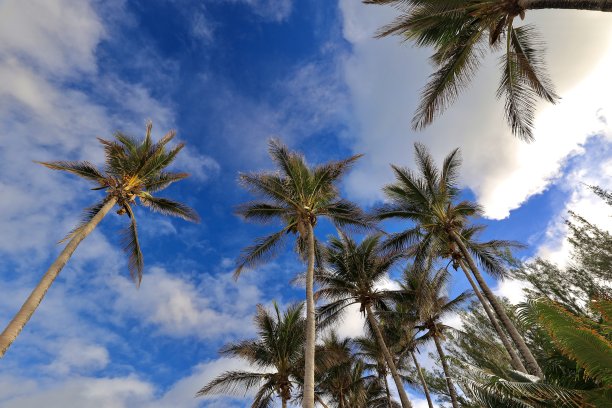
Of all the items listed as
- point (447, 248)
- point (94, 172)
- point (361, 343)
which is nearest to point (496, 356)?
point (361, 343)

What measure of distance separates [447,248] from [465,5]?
11206mm

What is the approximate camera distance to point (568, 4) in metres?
6.30

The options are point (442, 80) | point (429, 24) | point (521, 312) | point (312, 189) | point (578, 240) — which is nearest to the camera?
point (521, 312)

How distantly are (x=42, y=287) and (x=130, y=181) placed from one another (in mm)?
5327

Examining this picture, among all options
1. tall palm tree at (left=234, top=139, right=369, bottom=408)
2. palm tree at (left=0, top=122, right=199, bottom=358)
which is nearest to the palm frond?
palm tree at (left=0, top=122, right=199, bottom=358)

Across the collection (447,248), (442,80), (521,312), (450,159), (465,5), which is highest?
(450,159)

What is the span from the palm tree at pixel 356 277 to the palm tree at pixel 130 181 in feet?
26.7

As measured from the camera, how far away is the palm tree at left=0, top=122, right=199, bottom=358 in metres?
12.1

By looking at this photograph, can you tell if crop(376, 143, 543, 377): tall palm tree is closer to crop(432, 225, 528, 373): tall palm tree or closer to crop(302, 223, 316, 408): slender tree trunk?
crop(432, 225, 528, 373): tall palm tree

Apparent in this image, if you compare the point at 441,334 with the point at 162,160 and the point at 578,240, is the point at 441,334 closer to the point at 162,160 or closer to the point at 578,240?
the point at 578,240

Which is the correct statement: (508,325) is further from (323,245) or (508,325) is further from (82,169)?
(82,169)

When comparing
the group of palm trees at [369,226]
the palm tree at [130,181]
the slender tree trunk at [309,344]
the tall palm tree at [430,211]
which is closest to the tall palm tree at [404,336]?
the group of palm trees at [369,226]

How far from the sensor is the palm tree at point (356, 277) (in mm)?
18219

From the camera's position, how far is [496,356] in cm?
2123
